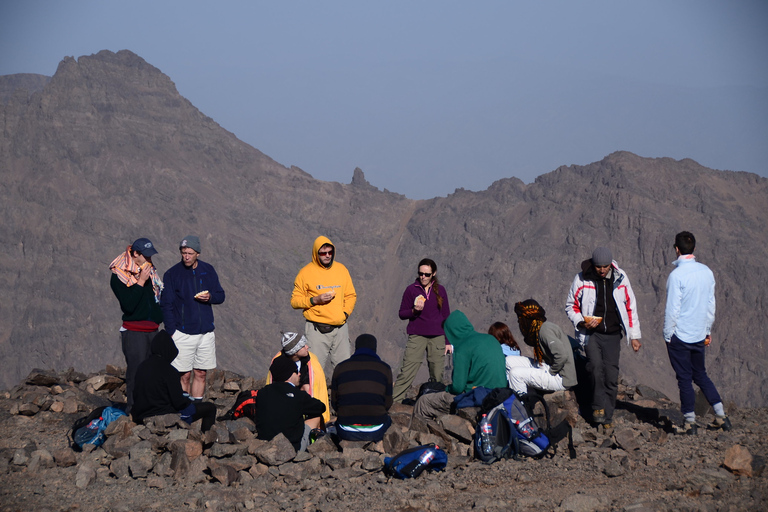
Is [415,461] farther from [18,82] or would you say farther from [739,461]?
[18,82]

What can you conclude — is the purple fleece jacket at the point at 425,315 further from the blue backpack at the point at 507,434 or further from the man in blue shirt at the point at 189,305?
the man in blue shirt at the point at 189,305

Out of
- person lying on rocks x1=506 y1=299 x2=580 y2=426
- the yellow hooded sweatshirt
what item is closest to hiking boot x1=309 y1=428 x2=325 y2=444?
the yellow hooded sweatshirt

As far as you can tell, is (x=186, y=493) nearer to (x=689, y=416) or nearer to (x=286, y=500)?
(x=286, y=500)

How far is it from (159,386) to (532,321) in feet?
13.3

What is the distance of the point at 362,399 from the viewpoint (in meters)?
7.01

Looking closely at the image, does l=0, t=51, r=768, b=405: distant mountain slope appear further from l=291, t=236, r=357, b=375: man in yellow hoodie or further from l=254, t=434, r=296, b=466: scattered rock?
l=254, t=434, r=296, b=466: scattered rock

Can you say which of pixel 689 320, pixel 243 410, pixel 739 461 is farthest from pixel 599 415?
pixel 243 410

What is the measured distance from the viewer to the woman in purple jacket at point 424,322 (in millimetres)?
8539

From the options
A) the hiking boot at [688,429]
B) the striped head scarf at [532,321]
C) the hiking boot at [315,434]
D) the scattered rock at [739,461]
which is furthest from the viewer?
the striped head scarf at [532,321]

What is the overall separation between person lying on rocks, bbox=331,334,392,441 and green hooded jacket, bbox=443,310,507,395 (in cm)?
86

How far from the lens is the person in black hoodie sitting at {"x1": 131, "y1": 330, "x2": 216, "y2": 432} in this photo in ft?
23.6

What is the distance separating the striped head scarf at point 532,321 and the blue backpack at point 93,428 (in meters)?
4.49

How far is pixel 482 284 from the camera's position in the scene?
8400 centimetres

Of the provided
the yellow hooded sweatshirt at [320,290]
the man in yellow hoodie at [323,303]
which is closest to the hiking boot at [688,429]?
the man in yellow hoodie at [323,303]
